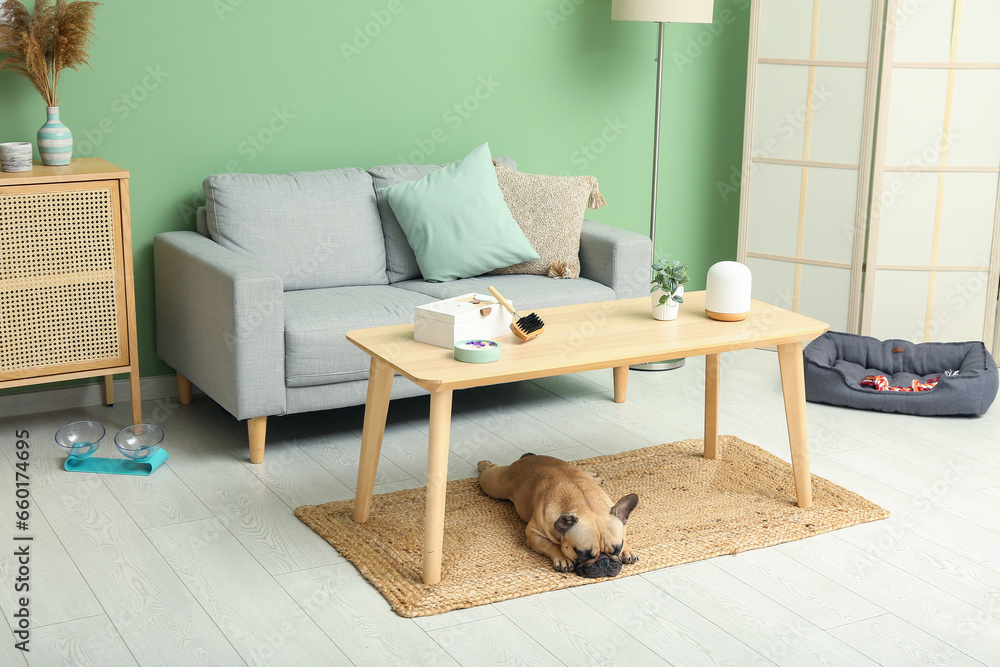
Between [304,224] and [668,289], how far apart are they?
1405 mm

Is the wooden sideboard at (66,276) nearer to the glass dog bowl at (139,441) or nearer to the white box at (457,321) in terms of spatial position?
the glass dog bowl at (139,441)

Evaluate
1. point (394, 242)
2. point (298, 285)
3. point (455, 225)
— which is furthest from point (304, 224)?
point (455, 225)

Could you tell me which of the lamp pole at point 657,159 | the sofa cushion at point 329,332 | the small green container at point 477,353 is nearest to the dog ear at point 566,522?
the small green container at point 477,353

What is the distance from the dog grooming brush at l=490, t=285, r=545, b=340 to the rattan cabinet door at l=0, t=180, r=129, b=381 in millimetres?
1396

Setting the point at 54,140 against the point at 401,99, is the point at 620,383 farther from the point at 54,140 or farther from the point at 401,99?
the point at 54,140

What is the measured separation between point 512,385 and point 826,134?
5.51 ft

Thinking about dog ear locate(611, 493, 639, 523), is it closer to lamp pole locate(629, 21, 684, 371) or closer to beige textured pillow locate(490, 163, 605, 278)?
beige textured pillow locate(490, 163, 605, 278)

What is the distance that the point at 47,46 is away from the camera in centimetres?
323

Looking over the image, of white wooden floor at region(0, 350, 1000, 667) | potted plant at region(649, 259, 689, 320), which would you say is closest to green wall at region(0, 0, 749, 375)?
white wooden floor at region(0, 350, 1000, 667)

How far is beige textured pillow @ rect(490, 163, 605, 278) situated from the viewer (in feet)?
12.4

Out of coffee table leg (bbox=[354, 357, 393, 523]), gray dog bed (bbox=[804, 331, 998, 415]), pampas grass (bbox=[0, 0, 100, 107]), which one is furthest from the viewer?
gray dog bed (bbox=[804, 331, 998, 415])

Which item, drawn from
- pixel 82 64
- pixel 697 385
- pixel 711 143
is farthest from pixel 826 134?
pixel 82 64

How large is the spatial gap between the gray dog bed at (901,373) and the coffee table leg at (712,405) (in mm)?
740

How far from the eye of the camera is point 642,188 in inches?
182
